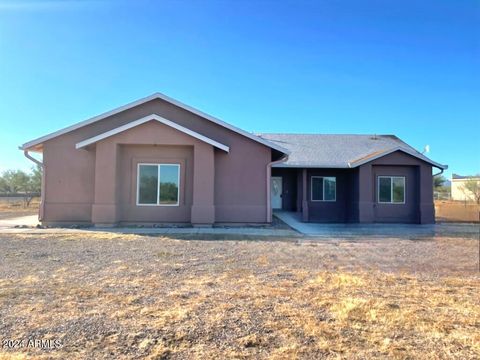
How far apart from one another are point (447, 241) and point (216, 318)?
9465mm

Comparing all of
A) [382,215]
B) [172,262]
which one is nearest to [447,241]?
[382,215]

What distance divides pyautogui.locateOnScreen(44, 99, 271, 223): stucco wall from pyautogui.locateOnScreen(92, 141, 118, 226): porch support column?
0.48 metres

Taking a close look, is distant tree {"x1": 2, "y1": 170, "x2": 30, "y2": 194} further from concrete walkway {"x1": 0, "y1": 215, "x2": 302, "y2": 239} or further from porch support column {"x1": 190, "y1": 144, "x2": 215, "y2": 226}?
porch support column {"x1": 190, "y1": 144, "x2": 215, "y2": 226}

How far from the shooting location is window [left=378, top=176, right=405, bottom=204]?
54.4 ft

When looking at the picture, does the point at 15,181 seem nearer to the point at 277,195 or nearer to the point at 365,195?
the point at 277,195

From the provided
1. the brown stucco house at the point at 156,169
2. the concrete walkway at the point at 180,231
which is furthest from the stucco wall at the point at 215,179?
the concrete walkway at the point at 180,231

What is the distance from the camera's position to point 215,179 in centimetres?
1376

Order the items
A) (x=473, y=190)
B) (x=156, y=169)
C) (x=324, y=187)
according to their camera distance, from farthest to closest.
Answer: (x=473, y=190) → (x=324, y=187) → (x=156, y=169)

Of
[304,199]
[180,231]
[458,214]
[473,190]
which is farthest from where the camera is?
[473,190]

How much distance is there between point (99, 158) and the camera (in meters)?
13.0

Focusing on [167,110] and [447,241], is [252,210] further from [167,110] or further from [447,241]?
[447,241]

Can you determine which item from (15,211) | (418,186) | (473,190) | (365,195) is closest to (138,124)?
(365,195)

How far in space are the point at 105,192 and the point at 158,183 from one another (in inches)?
74.8

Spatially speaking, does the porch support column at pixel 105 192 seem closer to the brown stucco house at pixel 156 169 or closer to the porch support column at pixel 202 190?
the brown stucco house at pixel 156 169
